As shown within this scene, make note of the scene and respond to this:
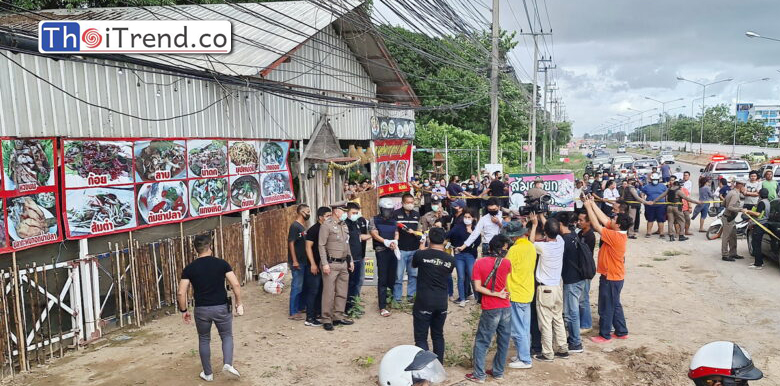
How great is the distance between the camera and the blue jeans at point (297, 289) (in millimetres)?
8742

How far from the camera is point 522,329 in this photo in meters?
6.67

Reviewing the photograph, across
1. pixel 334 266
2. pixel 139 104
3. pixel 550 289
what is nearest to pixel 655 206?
pixel 550 289

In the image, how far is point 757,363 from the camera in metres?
6.86

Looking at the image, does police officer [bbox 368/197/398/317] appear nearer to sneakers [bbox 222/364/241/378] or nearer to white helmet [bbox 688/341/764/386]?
sneakers [bbox 222/364/241/378]

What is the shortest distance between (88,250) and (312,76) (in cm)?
815

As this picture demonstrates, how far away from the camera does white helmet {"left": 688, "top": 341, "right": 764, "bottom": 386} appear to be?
2.73 m

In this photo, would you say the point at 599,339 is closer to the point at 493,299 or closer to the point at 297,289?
the point at 493,299

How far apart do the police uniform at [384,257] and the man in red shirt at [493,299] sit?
Answer: 289 cm

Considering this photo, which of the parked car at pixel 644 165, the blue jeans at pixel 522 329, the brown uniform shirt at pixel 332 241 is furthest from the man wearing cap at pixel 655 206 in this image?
the parked car at pixel 644 165

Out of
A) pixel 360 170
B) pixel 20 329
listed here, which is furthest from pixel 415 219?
pixel 360 170

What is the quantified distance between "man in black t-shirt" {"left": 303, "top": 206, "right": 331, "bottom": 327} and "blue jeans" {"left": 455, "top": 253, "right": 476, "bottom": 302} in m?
2.30

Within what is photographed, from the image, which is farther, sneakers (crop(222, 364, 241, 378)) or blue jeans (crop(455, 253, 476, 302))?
blue jeans (crop(455, 253, 476, 302))

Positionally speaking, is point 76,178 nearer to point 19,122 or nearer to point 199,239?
point 19,122

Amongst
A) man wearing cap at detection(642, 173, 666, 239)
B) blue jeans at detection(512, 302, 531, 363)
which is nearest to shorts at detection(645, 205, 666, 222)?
man wearing cap at detection(642, 173, 666, 239)
